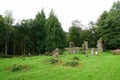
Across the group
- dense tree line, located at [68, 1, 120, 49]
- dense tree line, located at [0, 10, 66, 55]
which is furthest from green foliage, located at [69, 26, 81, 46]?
dense tree line, located at [68, 1, 120, 49]

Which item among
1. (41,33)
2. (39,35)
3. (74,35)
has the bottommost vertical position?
(39,35)

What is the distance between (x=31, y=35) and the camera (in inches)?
2317

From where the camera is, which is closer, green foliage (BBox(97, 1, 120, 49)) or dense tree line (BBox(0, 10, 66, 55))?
green foliage (BBox(97, 1, 120, 49))

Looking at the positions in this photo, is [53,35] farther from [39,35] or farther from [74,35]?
[74,35]

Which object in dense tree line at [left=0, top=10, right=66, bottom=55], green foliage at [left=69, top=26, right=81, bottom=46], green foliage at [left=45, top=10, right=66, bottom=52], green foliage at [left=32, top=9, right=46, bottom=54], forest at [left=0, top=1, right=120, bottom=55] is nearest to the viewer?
forest at [left=0, top=1, right=120, bottom=55]

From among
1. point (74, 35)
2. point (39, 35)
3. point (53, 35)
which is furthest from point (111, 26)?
point (74, 35)

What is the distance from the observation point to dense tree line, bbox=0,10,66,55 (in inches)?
2144

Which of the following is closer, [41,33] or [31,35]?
[41,33]

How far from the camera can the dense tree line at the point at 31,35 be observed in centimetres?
5447

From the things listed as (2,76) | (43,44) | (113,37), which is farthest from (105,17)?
(2,76)

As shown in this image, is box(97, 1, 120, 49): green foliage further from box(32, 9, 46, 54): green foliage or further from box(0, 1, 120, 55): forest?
box(32, 9, 46, 54): green foliage

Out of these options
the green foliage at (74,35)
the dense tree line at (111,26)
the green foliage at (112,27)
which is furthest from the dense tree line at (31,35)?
the green foliage at (112,27)

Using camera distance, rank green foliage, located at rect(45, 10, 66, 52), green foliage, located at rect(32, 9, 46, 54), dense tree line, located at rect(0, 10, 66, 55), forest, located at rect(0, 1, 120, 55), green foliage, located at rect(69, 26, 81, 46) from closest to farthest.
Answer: forest, located at rect(0, 1, 120, 55), green foliage, located at rect(45, 10, 66, 52), dense tree line, located at rect(0, 10, 66, 55), green foliage, located at rect(32, 9, 46, 54), green foliage, located at rect(69, 26, 81, 46)

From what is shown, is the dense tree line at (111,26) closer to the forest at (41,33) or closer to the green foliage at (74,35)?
the forest at (41,33)
